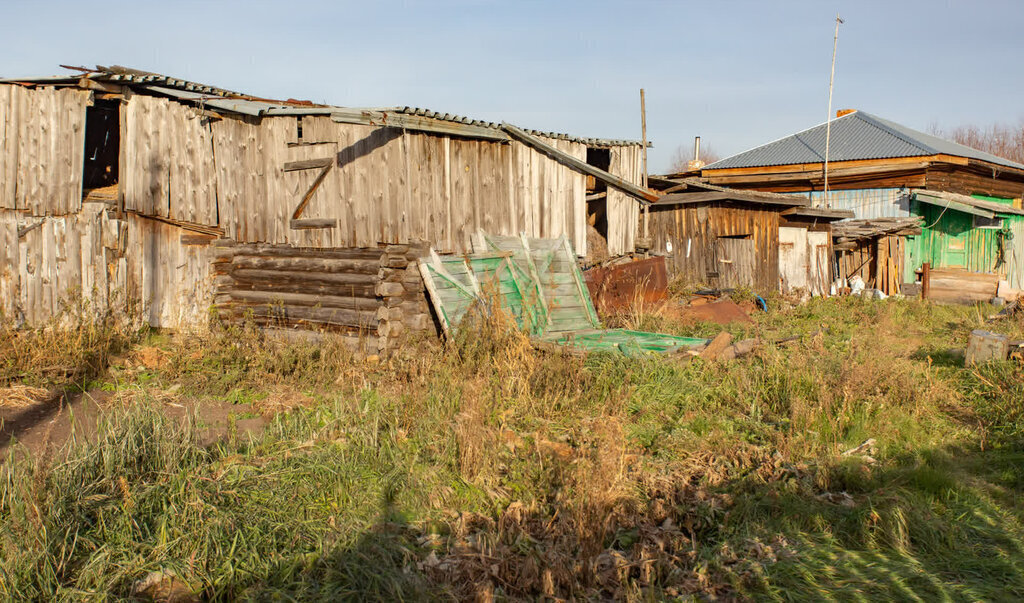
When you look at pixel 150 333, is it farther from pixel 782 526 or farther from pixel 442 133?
pixel 782 526

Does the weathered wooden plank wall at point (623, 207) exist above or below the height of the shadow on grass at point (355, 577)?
above

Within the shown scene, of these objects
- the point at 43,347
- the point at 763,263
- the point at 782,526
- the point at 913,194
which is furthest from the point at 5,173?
the point at 913,194

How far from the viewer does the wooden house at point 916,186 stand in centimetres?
2030

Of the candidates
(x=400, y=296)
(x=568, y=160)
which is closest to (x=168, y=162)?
(x=400, y=296)

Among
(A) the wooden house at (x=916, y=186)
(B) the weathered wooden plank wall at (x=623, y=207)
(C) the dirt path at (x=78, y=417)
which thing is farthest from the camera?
(A) the wooden house at (x=916, y=186)

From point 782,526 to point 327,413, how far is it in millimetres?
4151

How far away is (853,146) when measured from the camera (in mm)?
22406

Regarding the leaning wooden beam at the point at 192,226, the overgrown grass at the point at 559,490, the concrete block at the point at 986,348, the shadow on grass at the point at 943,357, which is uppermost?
the leaning wooden beam at the point at 192,226

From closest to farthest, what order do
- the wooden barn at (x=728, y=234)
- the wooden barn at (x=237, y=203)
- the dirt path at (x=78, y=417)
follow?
the dirt path at (x=78, y=417)
the wooden barn at (x=237, y=203)
the wooden barn at (x=728, y=234)

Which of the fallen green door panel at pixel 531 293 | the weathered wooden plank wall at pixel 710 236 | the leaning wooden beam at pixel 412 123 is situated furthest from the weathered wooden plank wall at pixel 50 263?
the weathered wooden plank wall at pixel 710 236

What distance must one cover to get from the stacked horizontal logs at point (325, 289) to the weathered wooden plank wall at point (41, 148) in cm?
243

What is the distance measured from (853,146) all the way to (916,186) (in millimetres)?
2759

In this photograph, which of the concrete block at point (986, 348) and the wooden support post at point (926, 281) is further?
the wooden support post at point (926, 281)

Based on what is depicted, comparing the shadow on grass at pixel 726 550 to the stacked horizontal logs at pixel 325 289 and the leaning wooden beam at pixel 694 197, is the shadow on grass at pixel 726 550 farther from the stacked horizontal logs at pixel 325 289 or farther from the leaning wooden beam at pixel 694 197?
the leaning wooden beam at pixel 694 197
